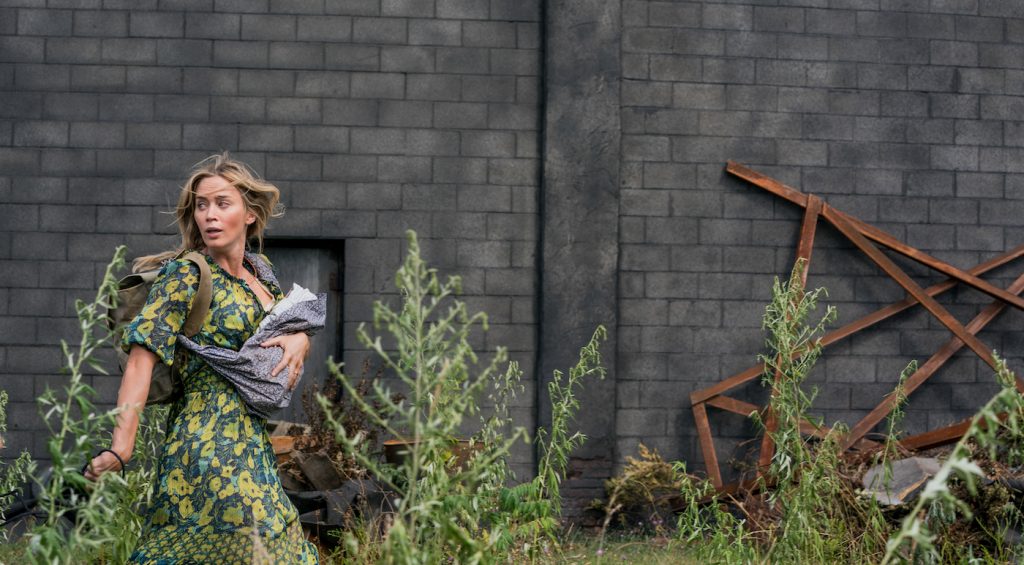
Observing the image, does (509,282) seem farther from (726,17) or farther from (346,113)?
(726,17)

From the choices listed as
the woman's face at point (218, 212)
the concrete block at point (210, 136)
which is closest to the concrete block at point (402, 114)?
the concrete block at point (210, 136)

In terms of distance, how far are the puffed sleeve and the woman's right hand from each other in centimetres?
32

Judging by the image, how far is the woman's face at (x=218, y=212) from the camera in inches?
126

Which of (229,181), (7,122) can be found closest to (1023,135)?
(229,181)

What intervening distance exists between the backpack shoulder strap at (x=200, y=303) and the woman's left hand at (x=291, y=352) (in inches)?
7.8

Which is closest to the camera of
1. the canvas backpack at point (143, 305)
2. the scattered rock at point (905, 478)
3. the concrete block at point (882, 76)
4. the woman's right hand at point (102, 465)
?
the woman's right hand at point (102, 465)

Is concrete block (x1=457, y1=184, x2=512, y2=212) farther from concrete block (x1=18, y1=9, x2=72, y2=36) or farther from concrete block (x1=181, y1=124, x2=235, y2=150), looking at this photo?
concrete block (x1=18, y1=9, x2=72, y2=36)

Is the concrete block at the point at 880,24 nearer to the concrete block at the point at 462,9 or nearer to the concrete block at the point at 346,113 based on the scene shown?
the concrete block at the point at 462,9

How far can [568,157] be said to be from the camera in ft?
22.7

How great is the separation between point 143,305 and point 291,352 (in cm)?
45

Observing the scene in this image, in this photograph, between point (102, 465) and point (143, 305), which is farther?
point (143, 305)

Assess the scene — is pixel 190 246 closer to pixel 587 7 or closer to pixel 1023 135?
pixel 587 7

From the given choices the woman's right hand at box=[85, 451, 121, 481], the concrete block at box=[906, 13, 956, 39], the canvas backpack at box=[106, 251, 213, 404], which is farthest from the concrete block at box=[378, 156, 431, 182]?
the woman's right hand at box=[85, 451, 121, 481]

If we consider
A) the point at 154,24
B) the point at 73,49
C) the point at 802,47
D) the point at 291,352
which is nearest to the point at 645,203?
the point at 802,47
